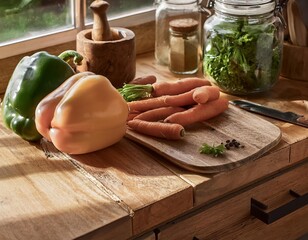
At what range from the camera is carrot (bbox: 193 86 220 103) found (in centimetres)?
153

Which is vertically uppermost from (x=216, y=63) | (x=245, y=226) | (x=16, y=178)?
(x=216, y=63)

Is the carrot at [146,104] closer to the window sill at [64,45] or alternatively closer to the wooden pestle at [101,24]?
the wooden pestle at [101,24]

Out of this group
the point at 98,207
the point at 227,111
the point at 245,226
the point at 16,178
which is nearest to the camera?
the point at 98,207

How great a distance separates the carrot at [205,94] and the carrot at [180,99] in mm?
17

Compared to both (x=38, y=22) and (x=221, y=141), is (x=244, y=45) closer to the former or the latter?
(x=221, y=141)

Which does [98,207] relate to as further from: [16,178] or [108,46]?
[108,46]

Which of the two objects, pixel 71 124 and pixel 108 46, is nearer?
pixel 71 124

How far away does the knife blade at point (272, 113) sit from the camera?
A: 61.1 inches

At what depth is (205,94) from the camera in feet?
5.04

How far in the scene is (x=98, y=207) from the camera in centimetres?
123

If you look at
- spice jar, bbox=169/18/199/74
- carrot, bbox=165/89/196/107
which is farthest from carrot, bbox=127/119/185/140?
spice jar, bbox=169/18/199/74

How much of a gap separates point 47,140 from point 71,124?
5.7 inches

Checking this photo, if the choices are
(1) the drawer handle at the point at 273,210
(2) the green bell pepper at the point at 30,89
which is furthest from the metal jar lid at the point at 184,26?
(1) the drawer handle at the point at 273,210

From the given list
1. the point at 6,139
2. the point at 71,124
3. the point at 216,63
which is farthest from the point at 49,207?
the point at 216,63
